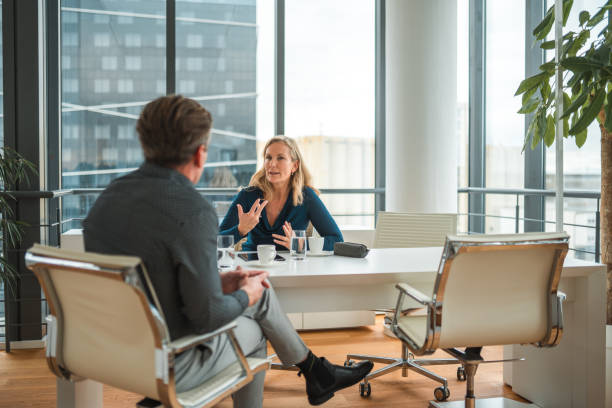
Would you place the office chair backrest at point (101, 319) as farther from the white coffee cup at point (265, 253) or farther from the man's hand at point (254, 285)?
the white coffee cup at point (265, 253)

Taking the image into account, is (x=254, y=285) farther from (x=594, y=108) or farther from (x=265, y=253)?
(x=594, y=108)

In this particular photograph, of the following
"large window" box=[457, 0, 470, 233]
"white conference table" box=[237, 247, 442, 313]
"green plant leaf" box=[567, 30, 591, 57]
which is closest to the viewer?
"white conference table" box=[237, 247, 442, 313]

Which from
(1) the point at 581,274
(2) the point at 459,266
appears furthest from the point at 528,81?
(2) the point at 459,266

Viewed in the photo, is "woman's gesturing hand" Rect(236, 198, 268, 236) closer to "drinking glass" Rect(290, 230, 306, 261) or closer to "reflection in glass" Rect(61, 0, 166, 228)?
"drinking glass" Rect(290, 230, 306, 261)

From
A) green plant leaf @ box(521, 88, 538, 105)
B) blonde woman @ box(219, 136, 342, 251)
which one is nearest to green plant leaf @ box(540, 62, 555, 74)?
green plant leaf @ box(521, 88, 538, 105)

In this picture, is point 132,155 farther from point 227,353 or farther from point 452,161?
point 227,353

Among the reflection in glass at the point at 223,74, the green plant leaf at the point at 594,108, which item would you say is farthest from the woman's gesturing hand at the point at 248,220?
the reflection in glass at the point at 223,74

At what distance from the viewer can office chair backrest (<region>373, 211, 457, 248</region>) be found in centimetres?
284

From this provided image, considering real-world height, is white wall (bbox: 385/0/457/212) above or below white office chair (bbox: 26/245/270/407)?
above

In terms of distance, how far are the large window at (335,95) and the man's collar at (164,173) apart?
3.36m

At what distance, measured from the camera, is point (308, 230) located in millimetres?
2877

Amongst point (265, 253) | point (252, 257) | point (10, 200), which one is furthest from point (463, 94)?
point (10, 200)

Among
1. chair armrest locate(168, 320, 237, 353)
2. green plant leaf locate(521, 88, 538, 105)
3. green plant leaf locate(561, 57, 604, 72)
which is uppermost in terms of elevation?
green plant leaf locate(561, 57, 604, 72)

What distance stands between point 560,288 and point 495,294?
1.86 ft
